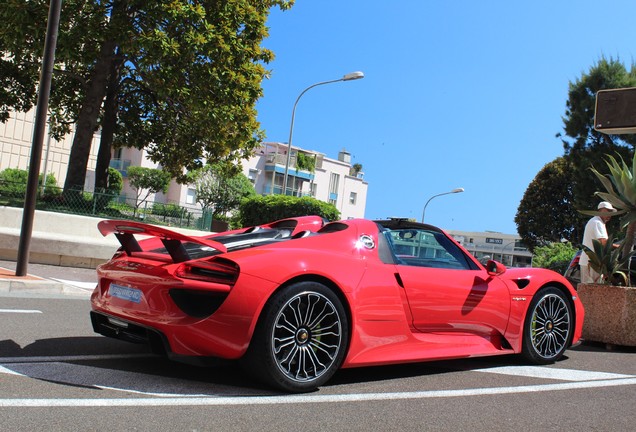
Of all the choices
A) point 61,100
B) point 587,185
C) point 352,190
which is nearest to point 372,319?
point 61,100

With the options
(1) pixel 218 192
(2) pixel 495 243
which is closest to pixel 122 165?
(1) pixel 218 192

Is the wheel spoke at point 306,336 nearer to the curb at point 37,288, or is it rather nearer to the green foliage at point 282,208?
the curb at point 37,288

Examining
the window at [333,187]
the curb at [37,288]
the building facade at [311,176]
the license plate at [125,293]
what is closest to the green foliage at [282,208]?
the curb at [37,288]

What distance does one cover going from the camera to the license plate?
13.5 feet

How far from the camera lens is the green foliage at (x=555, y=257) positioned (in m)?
18.1

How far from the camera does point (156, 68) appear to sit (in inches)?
661

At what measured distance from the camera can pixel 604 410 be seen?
4.26m

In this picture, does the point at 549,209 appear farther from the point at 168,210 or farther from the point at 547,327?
the point at 547,327

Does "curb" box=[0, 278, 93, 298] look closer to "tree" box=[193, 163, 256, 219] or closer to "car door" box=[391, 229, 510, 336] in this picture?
"car door" box=[391, 229, 510, 336]

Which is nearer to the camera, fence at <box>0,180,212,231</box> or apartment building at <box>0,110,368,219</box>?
fence at <box>0,180,212,231</box>

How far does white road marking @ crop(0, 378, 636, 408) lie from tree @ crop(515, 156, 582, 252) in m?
46.9

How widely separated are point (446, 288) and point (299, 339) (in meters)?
1.40

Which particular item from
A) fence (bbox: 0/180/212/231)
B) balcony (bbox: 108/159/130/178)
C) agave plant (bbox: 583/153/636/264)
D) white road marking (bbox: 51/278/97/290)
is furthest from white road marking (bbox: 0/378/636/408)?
balcony (bbox: 108/159/130/178)

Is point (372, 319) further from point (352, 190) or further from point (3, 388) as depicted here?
point (352, 190)
